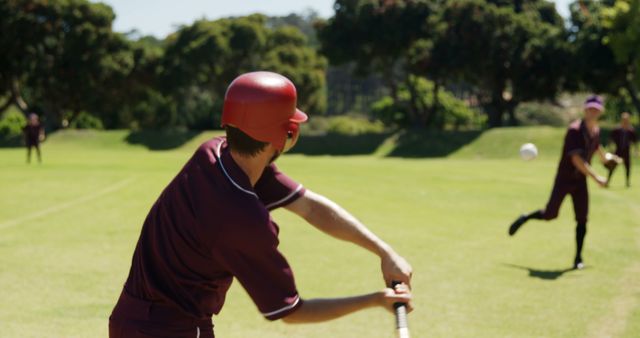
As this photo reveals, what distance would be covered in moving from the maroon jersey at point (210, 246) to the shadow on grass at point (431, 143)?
51.3m

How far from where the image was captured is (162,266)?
3924mm

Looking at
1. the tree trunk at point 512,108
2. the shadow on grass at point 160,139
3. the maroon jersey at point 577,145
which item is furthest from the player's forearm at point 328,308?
the tree trunk at point 512,108

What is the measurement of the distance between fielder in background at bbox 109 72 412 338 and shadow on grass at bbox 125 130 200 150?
6099 centimetres

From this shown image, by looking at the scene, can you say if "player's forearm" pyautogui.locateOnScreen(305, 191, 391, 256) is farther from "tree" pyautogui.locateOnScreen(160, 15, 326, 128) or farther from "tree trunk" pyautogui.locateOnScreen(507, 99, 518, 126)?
"tree" pyautogui.locateOnScreen(160, 15, 326, 128)

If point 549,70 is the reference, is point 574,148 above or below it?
above

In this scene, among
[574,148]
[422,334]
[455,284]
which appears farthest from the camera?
[574,148]

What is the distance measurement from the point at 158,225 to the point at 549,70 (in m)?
59.3

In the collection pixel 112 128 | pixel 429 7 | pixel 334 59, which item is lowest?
pixel 112 128

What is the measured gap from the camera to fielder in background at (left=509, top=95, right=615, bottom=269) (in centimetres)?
1222

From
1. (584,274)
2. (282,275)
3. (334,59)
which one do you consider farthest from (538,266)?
(334,59)

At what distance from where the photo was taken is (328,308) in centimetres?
391

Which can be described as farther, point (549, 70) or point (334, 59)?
point (334, 59)

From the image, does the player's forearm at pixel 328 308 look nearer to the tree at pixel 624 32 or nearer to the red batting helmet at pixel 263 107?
the red batting helmet at pixel 263 107

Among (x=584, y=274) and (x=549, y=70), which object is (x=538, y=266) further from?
(x=549, y=70)
